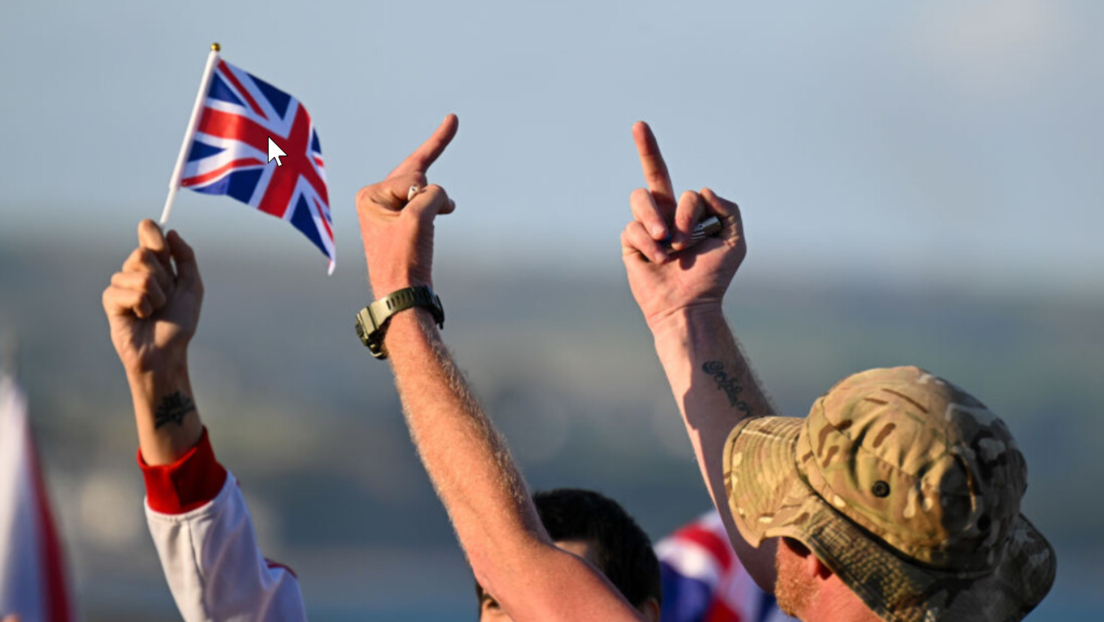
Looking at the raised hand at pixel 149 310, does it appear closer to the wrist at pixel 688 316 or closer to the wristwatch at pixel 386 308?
the wristwatch at pixel 386 308

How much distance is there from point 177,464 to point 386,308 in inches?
25.9

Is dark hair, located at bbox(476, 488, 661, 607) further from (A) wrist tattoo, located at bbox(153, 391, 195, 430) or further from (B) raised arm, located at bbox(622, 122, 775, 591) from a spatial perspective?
(A) wrist tattoo, located at bbox(153, 391, 195, 430)

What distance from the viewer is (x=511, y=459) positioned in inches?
124

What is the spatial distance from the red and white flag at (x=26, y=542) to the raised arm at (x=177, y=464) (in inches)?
59.5

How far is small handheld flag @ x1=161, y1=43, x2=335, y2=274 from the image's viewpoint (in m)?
4.21

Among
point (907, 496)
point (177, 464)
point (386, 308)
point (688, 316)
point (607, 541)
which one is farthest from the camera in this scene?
point (607, 541)

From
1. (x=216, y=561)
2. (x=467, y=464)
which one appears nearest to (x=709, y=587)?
(x=216, y=561)

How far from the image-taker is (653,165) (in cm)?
380

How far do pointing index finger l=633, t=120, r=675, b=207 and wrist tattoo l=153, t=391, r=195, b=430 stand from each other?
1.18 meters

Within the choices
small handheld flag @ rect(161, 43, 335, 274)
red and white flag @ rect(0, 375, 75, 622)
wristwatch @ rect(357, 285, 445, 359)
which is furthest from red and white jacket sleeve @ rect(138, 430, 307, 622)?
red and white flag @ rect(0, 375, 75, 622)

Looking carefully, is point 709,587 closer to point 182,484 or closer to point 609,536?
point 609,536

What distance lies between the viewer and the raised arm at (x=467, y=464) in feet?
9.91

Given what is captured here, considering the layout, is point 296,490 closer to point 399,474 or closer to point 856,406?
point 399,474

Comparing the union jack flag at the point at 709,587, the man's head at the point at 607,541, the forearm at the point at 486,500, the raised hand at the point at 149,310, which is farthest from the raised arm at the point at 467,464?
the union jack flag at the point at 709,587
